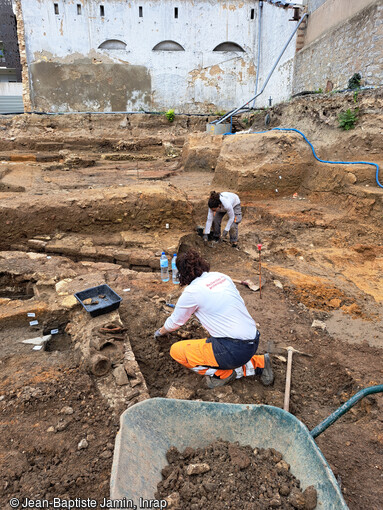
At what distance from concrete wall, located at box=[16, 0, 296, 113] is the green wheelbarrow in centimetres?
1866

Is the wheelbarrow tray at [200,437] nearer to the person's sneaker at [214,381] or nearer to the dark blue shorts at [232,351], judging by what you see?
the dark blue shorts at [232,351]

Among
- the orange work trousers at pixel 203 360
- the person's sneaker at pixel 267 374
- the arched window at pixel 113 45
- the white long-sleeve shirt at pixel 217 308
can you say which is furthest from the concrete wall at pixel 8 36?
the person's sneaker at pixel 267 374

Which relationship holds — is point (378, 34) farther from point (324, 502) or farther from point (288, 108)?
point (324, 502)

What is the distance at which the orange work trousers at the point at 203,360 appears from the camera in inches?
113

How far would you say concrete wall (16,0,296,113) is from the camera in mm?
18469

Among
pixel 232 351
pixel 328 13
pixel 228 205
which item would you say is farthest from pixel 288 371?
pixel 328 13

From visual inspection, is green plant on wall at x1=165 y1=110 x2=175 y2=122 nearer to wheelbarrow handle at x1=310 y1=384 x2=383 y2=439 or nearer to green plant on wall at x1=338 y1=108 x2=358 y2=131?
green plant on wall at x1=338 y1=108 x2=358 y2=131

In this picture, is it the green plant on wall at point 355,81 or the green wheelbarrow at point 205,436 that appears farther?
the green plant on wall at point 355,81

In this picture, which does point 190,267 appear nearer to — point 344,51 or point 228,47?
point 344,51

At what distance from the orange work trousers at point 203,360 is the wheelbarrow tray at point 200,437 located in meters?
0.79

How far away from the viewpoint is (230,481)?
70.8 inches

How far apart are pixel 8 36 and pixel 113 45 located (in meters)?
15.6

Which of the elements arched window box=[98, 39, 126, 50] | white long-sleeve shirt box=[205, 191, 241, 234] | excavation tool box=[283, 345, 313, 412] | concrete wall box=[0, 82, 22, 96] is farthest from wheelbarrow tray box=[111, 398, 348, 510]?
concrete wall box=[0, 82, 22, 96]

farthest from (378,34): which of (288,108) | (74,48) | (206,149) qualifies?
(74,48)
